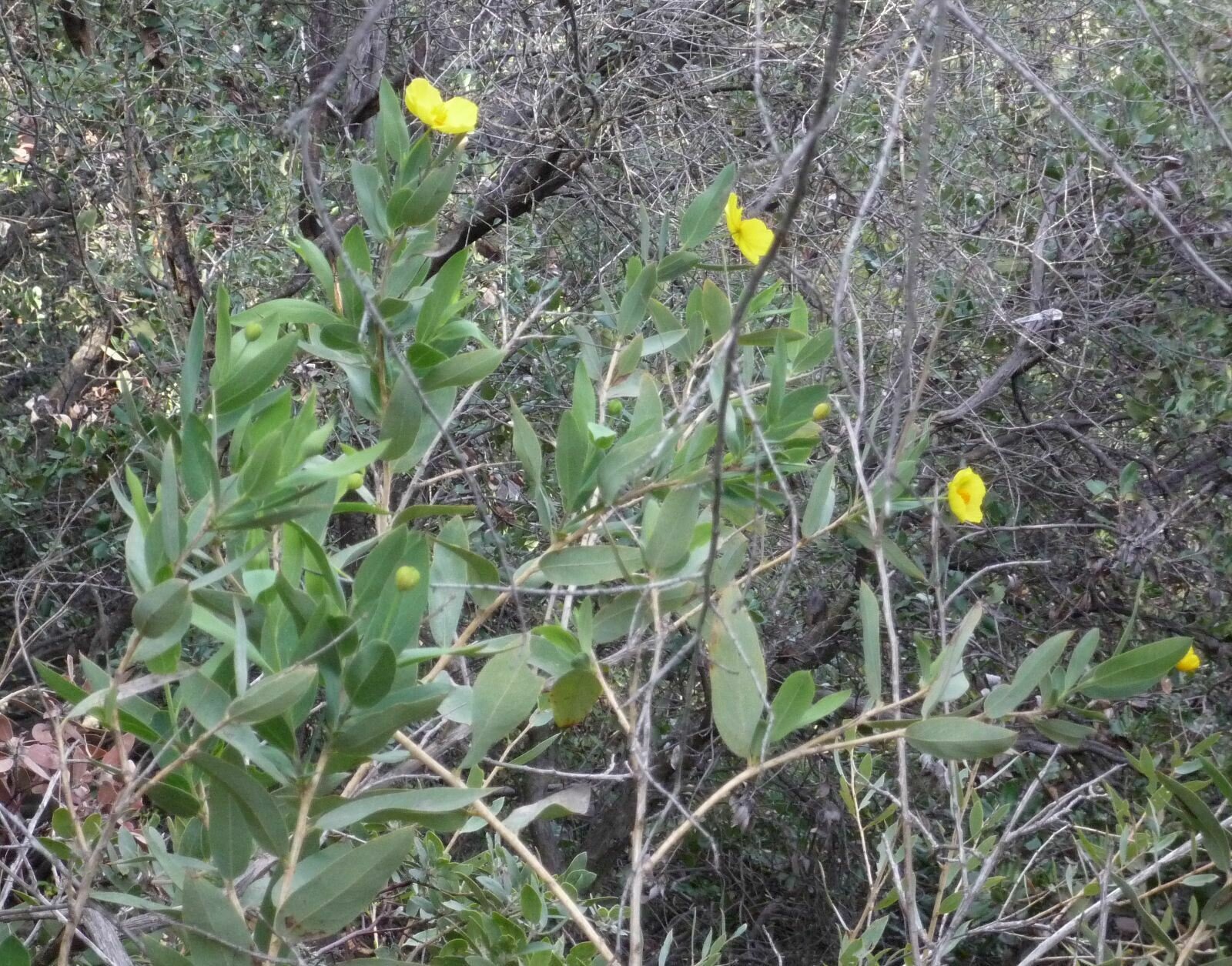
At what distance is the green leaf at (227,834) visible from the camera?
935 mm

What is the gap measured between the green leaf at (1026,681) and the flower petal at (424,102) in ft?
2.98

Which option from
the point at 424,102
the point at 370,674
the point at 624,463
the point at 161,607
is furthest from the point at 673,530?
the point at 424,102

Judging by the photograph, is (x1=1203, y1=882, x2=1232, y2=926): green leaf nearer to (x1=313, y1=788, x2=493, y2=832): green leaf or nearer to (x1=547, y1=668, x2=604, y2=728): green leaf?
(x1=547, y1=668, x2=604, y2=728): green leaf

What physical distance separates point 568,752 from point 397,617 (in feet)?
9.11

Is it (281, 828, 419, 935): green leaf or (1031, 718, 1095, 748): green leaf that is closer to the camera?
(281, 828, 419, 935): green leaf

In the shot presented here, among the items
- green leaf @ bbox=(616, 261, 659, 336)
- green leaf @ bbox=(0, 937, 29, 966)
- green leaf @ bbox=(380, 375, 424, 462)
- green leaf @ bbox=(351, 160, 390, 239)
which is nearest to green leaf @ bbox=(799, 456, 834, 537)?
green leaf @ bbox=(616, 261, 659, 336)

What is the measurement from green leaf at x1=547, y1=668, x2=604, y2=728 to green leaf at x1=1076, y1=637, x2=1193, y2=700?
1.52 feet

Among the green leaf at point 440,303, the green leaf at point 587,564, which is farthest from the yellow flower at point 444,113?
the green leaf at point 587,564

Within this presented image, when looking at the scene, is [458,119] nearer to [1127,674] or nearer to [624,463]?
[624,463]

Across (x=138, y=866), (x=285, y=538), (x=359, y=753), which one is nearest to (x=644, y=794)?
(x=359, y=753)

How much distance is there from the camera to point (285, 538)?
104 cm

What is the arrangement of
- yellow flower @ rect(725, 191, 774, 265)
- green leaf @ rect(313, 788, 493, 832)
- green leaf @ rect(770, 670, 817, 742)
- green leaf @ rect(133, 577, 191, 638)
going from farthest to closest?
yellow flower @ rect(725, 191, 774, 265) → green leaf @ rect(770, 670, 817, 742) → green leaf @ rect(313, 788, 493, 832) → green leaf @ rect(133, 577, 191, 638)

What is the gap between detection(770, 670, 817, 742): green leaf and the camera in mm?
1093

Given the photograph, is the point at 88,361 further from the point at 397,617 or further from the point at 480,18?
the point at 397,617
